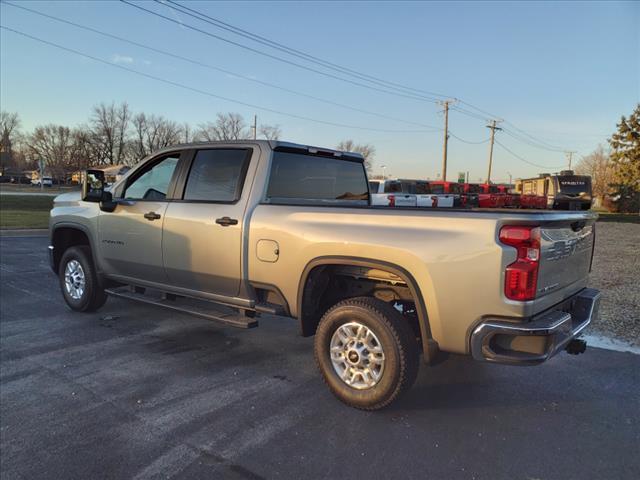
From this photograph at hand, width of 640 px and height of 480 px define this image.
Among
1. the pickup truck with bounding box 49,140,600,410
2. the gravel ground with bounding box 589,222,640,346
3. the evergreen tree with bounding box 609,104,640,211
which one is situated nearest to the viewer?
the pickup truck with bounding box 49,140,600,410

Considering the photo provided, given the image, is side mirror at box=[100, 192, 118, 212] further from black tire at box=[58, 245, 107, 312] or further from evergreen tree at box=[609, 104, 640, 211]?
evergreen tree at box=[609, 104, 640, 211]

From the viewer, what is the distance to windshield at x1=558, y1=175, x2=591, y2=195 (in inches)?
1153

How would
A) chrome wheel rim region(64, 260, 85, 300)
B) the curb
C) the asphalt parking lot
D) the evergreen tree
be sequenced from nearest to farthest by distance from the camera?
the asphalt parking lot → chrome wheel rim region(64, 260, 85, 300) → the curb → the evergreen tree

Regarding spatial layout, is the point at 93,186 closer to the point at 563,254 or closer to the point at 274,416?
the point at 274,416

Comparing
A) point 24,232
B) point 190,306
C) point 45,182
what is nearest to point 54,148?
point 45,182

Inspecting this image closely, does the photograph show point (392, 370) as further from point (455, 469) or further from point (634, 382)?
point (634, 382)

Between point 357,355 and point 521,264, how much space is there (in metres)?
1.34

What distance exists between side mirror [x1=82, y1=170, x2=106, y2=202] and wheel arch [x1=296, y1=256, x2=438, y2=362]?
2.78 meters

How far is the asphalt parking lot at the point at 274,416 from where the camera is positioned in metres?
2.67

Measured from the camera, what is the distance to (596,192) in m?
57.6

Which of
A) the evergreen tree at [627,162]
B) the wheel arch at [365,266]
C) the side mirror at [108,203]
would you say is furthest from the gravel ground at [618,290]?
the evergreen tree at [627,162]

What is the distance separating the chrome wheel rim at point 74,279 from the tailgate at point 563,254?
202 inches

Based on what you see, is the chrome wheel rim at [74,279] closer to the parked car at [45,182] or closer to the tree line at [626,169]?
the tree line at [626,169]

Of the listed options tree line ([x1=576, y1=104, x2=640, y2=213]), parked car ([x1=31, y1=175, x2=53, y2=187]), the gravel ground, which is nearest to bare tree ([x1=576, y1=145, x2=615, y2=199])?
tree line ([x1=576, y1=104, x2=640, y2=213])
